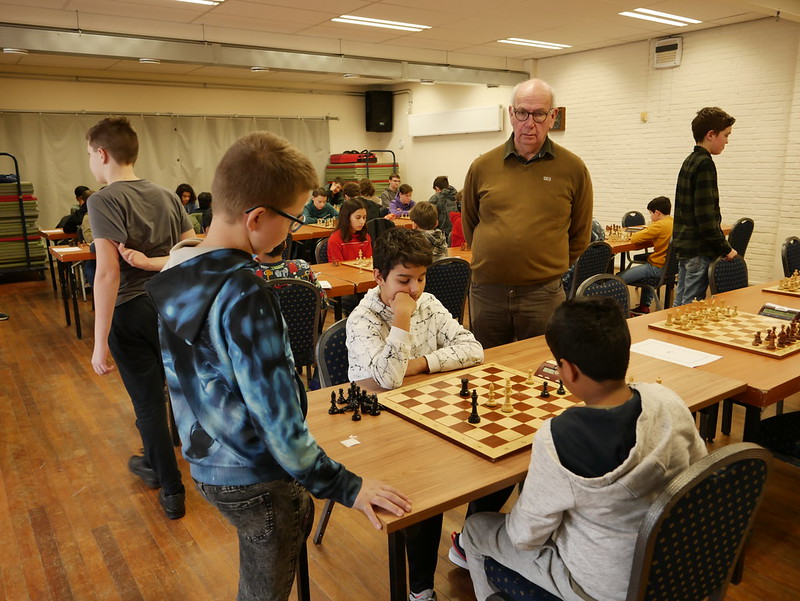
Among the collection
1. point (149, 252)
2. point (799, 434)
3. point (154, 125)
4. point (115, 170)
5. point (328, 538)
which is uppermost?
point (154, 125)

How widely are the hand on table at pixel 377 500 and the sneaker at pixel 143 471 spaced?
2.12 metres

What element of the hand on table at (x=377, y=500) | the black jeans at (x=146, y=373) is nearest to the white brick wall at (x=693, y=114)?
the black jeans at (x=146, y=373)

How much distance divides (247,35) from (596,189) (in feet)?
18.0

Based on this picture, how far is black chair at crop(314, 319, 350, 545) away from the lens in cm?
234

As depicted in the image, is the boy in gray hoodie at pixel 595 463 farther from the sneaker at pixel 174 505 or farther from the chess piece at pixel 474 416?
the sneaker at pixel 174 505

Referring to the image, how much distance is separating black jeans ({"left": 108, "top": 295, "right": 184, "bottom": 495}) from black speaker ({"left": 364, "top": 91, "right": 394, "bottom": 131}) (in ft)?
36.0

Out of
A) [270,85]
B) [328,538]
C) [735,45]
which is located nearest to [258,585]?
[328,538]

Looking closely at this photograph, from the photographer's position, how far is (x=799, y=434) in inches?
91.0

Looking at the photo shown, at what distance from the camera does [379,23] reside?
722cm

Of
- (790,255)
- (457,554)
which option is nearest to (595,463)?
A: (457,554)

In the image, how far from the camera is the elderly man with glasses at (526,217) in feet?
8.91

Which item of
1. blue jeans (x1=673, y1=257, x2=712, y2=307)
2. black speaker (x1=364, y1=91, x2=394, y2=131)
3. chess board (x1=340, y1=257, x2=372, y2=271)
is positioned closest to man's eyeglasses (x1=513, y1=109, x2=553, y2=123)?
blue jeans (x1=673, y1=257, x2=712, y2=307)

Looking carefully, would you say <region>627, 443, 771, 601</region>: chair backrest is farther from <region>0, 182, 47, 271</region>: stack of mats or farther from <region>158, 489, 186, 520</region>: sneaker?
<region>0, 182, 47, 271</region>: stack of mats

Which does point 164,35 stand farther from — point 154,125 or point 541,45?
point 541,45
